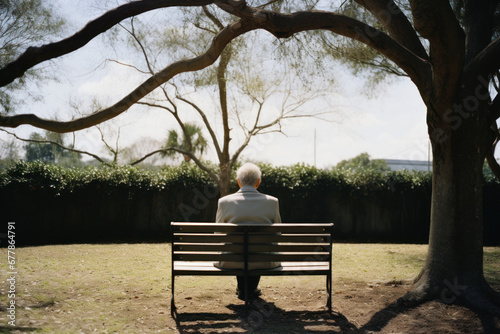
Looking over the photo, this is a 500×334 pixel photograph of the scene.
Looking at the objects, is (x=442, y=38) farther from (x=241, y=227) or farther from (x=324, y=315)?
(x=324, y=315)

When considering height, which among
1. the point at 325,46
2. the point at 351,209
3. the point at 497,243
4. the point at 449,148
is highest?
the point at 325,46

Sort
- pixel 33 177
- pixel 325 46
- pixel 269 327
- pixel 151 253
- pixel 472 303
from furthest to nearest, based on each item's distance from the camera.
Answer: pixel 33 177 < pixel 151 253 < pixel 325 46 < pixel 472 303 < pixel 269 327

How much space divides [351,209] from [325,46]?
24.6ft

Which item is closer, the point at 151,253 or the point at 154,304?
the point at 154,304

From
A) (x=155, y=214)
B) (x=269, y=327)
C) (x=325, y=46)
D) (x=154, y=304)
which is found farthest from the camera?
(x=155, y=214)

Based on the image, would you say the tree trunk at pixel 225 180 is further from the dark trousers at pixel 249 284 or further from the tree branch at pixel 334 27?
the tree branch at pixel 334 27

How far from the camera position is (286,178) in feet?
49.6

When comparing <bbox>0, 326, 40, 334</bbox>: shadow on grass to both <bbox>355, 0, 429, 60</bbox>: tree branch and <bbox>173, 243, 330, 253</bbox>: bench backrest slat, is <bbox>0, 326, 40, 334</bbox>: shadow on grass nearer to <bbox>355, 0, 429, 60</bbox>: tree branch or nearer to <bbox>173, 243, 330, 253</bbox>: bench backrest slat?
<bbox>173, 243, 330, 253</bbox>: bench backrest slat

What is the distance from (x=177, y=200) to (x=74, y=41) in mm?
10078

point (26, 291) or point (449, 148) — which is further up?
point (449, 148)

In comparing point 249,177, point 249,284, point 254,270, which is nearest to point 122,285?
point 249,284

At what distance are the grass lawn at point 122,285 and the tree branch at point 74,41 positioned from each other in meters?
2.75

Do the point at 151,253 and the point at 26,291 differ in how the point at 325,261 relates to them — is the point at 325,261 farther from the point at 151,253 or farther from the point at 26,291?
the point at 151,253

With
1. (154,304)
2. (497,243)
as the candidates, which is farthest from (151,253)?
(497,243)
